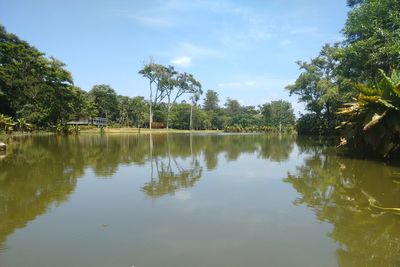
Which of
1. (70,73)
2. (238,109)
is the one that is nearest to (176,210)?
(70,73)

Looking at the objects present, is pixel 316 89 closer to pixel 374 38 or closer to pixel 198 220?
pixel 374 38

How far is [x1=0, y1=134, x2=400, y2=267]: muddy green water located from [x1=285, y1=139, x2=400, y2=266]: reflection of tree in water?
0.7 inches

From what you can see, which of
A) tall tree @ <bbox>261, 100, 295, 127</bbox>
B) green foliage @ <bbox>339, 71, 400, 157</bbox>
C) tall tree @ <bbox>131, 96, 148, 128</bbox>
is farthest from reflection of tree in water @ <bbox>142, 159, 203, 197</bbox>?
tall tree @ <bbox>261, 100, 295, 127</bbox>

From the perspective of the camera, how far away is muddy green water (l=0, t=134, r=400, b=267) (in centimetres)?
408

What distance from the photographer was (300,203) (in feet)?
22.6

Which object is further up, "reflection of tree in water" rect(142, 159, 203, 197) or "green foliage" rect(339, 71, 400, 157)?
"green foliage" rect(339, 71, 400, 157)

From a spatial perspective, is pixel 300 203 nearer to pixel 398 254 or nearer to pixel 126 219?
pixel 398 254

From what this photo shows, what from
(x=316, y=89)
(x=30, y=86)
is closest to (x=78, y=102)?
(x=30, y=86)

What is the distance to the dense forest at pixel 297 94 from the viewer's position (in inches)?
543

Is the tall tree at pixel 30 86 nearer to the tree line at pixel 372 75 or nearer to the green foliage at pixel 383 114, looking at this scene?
the tree line at pixel 372 75

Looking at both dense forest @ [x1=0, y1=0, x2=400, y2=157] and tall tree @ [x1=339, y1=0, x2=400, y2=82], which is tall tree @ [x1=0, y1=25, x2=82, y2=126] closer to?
dense forest @ [x1=0, y1=0, x2=400, y2=157]

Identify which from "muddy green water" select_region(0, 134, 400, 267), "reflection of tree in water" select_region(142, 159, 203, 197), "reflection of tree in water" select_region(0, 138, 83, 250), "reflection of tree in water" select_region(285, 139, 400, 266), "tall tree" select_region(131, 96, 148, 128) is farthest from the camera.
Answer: "tall tree" select_region(131, 96, 148, 128)

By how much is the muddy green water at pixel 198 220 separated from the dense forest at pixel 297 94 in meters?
4.61

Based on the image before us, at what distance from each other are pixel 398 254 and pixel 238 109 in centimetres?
11847
